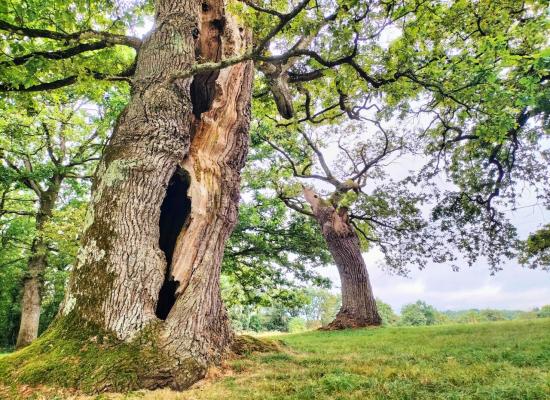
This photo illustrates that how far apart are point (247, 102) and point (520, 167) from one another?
36.9ft

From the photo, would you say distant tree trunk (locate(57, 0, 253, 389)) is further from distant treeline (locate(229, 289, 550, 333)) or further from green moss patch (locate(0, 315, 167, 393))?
distant treeline (locate(229, 289, 550, 333))

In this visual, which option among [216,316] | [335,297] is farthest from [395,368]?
[335,297]

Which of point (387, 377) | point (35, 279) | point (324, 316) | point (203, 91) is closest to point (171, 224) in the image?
point (203, 91)

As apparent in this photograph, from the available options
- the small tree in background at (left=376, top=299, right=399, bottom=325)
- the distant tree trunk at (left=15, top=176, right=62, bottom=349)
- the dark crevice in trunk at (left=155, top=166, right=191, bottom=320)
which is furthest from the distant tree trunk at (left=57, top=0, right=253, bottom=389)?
the small tree in background at (left=376, top=299, right=399, bottom=325)

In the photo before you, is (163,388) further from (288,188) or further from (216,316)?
(288,188)

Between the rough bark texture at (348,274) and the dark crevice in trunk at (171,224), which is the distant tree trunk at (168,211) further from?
the rough bark texture at (348,274)

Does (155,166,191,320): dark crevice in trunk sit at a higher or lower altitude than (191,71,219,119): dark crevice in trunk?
lower

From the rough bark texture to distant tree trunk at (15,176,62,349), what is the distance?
10.8 m

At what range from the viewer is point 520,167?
12.8 metres

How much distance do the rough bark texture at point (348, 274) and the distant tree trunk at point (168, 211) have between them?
7.98 meters

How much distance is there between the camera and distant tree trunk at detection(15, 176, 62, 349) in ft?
45.4

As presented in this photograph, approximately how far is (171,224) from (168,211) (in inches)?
10.7

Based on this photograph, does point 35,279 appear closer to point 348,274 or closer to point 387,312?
point 348,274

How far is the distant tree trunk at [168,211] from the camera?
3992mm
